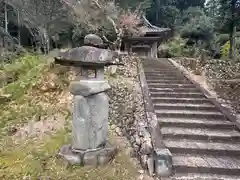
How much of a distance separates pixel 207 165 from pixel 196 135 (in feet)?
2.68

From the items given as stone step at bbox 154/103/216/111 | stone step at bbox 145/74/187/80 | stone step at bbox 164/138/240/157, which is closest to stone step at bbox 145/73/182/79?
stone step at bbox 145/74/187/80

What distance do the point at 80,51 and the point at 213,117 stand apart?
3.47 m

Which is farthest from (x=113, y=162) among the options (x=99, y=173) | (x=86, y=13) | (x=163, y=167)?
(x=86, y=13)

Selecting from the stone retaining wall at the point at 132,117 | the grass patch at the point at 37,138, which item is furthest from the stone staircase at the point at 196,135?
the grass patch at the point at 37,138

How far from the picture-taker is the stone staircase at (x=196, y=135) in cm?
332

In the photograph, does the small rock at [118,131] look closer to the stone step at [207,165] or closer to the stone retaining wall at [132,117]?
the stone retaining wall at [132,117]

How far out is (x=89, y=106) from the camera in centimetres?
332

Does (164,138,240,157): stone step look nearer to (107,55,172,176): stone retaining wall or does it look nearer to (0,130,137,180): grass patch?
(107,55,172,176): stone retaining wall

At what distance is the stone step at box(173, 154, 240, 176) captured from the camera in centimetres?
331

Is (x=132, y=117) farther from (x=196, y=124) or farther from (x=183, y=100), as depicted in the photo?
(x=183, y=100)

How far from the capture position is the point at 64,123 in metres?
4.98

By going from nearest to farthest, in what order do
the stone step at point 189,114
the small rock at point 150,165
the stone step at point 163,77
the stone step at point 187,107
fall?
the small rock at point 150,165 → the stone step at point 189,114 → the stone step at point 187,107 → the stone step at point 163,77

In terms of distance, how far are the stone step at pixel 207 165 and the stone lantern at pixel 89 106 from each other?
1128 millimetres

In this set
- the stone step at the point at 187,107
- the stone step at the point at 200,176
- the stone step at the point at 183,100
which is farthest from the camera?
the stone step at the point at 183,100
